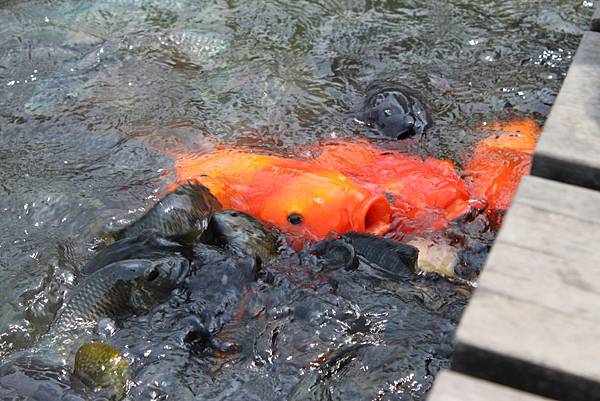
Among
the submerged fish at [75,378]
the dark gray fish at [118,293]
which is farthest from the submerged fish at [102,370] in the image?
the dark gray fish at [118,293]

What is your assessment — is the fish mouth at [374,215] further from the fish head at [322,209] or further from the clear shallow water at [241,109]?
the clear shallow water at [241,109]

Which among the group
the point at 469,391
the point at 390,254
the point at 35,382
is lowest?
the point at 35,382

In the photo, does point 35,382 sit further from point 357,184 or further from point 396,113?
point 396,113

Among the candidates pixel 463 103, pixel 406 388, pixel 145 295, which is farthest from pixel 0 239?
pixel 463 103

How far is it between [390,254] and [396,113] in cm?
152

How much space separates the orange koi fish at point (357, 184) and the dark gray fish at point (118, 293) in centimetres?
76

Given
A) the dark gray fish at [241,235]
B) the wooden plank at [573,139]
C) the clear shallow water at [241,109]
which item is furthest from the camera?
the dark gray fish at [241,235]

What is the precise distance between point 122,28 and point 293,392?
13.8ft

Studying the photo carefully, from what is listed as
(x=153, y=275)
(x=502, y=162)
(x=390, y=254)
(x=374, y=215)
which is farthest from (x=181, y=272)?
(x=502, y=162)

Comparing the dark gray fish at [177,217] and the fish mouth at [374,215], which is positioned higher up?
the fish mouth at [374,215]

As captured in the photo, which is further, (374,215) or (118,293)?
(374,215)

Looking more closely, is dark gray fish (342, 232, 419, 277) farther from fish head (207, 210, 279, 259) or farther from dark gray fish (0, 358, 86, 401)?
dark gray fish (0, 358, 86, 401)

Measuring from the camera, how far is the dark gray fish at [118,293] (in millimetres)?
3350

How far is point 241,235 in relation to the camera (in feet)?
12.0
